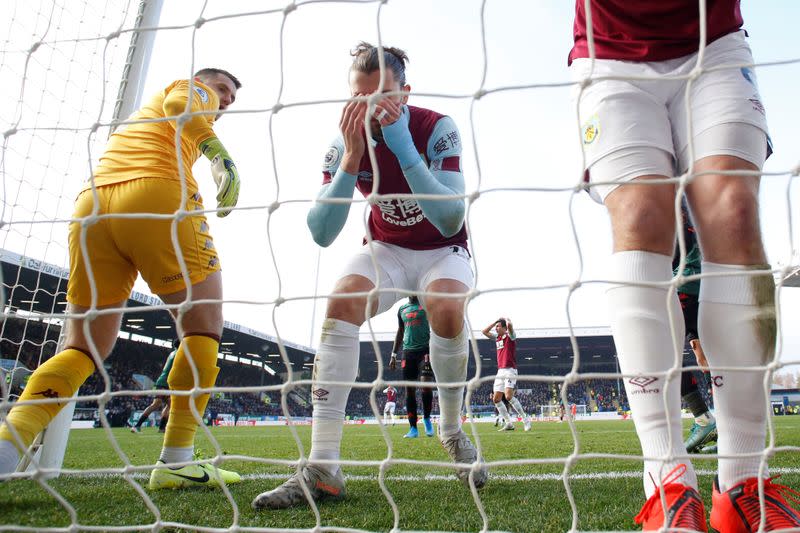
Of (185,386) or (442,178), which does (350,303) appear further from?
(185,386)

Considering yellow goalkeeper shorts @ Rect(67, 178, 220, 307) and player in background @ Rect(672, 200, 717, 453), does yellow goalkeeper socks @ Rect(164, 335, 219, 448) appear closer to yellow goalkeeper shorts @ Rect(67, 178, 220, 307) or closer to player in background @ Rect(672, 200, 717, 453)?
yellow goalkeeper shorts @ Rect(67, 178, 220, 307)

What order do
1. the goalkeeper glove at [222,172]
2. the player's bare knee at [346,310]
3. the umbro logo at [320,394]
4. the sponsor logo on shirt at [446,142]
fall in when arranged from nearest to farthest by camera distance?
1. the umbro logo at [320,394]
2. the player's bare knee at [346,310]
3. the goalkeeper glove at [222,172]
4. the sponsor logo on shirt at [446,142]

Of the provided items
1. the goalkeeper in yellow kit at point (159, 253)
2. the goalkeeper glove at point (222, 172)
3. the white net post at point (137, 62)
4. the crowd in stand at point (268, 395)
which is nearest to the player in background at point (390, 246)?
the goalkeeper glove at point (222, 172)

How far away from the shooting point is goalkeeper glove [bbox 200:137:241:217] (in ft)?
7.42

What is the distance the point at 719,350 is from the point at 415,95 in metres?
0.90

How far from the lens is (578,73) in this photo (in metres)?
1.55

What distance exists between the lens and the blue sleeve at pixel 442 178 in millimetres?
2064

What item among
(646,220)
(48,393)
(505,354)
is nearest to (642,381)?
(646,220)

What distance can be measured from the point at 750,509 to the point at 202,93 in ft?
7.27

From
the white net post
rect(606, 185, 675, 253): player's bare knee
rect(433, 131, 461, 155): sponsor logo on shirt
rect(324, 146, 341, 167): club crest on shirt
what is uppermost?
the white net post

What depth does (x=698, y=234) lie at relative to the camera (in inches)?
51.8

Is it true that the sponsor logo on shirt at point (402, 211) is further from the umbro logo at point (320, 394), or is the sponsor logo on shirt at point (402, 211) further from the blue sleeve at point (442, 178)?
the umbro logo at point (320, 394)

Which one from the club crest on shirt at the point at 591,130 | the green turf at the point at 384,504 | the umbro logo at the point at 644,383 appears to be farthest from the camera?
the green turf at the point at 384,504

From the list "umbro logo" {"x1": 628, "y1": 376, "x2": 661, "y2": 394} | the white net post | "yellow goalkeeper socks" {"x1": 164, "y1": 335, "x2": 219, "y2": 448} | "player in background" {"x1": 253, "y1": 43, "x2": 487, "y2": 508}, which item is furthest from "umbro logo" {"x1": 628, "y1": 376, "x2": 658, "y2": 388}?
the white net post
